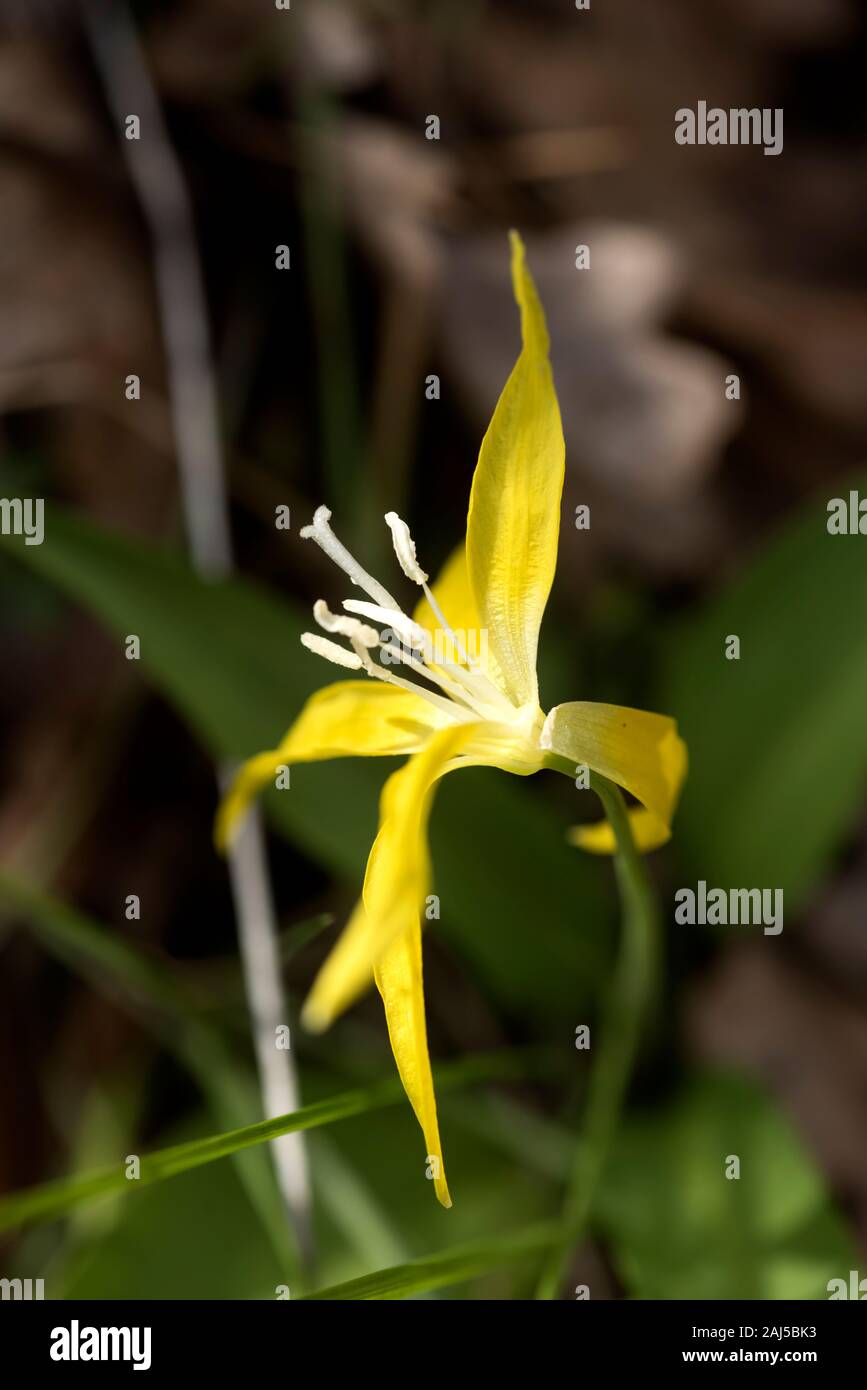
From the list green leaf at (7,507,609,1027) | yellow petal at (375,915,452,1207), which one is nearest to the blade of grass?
green leaf at (7,507,609,1027)

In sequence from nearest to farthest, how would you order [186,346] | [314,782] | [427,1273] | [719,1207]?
[427,1273], [719,1207], [314,782], [186,346]

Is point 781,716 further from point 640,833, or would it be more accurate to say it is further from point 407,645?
point 407,645

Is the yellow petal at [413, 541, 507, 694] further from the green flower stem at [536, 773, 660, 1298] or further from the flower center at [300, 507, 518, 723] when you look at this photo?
the green flower stem at [536, 773, 660, 1298]

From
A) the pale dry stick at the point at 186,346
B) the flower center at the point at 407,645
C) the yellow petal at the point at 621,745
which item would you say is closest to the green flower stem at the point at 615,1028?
the yellow petal at the point at 621,745

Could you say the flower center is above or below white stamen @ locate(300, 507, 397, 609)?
below

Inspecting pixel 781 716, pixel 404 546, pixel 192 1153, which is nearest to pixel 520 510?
pixel 404 546
